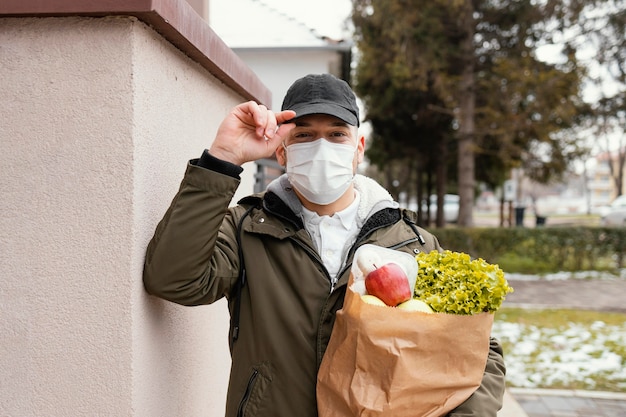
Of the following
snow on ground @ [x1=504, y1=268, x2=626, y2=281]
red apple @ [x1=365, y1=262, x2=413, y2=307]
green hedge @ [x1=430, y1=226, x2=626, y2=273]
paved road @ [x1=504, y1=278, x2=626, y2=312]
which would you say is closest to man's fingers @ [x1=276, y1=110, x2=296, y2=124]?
red apple @ [x1=365, y1=262, x2=413, y2=307]

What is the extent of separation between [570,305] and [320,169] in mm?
8319

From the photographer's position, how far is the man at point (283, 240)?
154 centimetres

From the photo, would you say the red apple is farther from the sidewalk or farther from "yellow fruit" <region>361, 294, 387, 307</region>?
the sidewalk

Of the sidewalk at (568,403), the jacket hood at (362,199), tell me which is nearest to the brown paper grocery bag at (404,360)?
the jacket hood at (362,199)

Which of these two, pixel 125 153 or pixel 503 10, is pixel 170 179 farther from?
pixel 503 10

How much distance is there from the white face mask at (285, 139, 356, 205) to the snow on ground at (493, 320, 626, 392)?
416 centimetres

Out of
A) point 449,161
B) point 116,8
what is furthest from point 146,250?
point 449,161

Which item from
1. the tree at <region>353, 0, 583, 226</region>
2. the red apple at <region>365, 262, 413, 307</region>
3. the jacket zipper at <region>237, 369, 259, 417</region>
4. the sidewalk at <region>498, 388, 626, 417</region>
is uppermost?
the tree at <region>353, 0, 583, 226</region>

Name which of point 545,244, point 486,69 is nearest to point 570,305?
point 545,244

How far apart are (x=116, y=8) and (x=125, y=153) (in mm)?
396

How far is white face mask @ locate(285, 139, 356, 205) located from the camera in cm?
186

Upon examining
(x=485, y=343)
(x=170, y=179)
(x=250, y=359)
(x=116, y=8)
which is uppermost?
(x=116, y=8)

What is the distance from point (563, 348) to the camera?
20.8 feet

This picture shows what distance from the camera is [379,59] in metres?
15.0
